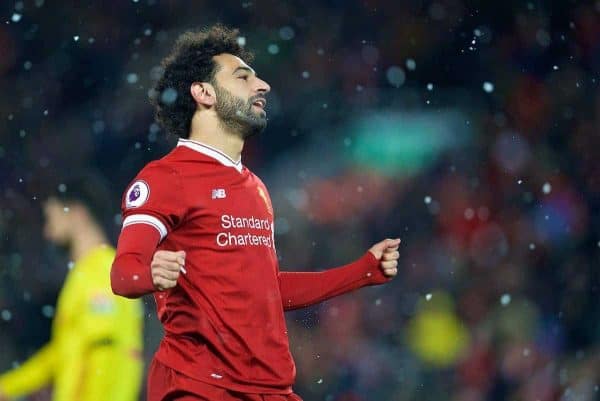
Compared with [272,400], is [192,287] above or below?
above

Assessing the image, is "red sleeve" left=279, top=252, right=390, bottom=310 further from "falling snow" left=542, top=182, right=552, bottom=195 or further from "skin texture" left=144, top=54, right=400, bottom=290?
"falling snow" left=542, top=182, right=552, bottom=195

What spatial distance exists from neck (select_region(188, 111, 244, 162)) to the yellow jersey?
176 cm

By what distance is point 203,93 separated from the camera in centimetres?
227

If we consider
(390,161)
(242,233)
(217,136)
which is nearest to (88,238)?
(390,161)

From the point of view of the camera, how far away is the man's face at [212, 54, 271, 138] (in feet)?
7.21

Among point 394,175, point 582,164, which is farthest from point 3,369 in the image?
point 582,164

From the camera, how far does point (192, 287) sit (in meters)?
2.00

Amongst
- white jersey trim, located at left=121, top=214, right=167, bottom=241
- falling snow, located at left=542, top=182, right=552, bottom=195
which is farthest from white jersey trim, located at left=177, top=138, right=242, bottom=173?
falling snow, located at left=542, top=182, right=552, bottom=195

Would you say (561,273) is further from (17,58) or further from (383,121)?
→ (17,58)

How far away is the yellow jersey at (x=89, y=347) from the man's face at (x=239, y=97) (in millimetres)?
1749

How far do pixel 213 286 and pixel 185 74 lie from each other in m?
0.60

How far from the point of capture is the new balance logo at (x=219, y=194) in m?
2.07

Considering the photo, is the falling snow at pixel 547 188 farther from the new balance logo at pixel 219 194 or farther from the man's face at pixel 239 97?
the new balance logo at pixel 219 194

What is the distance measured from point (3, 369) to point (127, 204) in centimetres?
210
